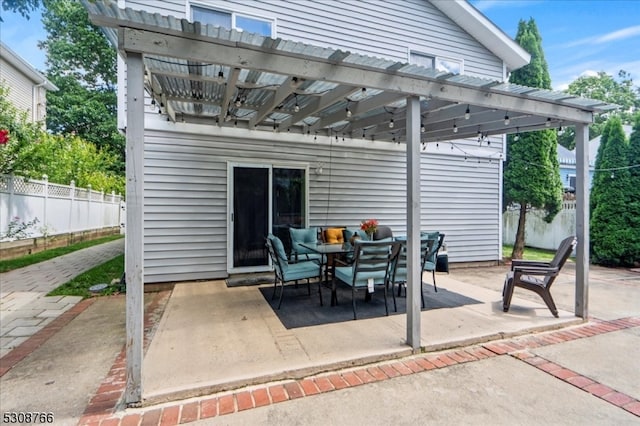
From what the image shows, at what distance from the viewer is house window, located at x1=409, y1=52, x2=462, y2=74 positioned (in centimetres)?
696

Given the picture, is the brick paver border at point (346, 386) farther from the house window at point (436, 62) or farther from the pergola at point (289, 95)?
the house window at point (436, 62)

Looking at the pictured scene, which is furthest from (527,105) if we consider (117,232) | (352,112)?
(117,232)

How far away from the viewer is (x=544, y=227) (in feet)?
34.7

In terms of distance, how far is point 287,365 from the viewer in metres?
2.78

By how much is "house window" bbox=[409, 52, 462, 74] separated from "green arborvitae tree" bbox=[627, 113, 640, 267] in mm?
4771

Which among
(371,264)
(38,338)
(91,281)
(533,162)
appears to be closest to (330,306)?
(371,264)

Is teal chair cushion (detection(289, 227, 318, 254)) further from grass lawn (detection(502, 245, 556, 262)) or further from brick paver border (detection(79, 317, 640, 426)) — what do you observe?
grass lawn (detection(502, 245, 556, 262))

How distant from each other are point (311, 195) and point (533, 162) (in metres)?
6.25

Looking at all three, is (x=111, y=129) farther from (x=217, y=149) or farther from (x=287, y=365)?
(x=287, y=365)

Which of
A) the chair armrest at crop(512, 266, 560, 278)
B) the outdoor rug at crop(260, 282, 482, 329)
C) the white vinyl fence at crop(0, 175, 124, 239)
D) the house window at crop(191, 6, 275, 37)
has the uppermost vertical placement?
the house window at crop(191, 6, 275, 37)

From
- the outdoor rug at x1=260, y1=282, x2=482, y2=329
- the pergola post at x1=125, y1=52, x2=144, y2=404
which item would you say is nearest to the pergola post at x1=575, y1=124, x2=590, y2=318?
the outdoor rug at x1=260, y1=282, x2=482, y2=329

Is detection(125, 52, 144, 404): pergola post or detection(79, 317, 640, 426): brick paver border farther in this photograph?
detection(125, 52, 144, 404): pergola post

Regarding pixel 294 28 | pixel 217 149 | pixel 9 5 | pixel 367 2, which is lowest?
pixel 217 149

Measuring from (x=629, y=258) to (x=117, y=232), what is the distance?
62.6ft
